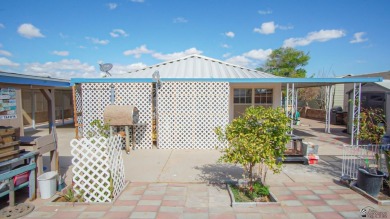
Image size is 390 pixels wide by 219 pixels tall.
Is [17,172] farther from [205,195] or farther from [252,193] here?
[252,193]

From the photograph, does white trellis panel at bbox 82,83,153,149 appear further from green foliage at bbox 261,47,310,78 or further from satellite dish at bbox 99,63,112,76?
green foliage at bbox 261,47,310,78

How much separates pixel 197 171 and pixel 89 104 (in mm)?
4911

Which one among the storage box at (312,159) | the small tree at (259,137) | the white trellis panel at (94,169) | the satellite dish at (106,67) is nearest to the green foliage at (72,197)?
the white trellis panel at (94,169)

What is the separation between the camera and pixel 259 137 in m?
4.10

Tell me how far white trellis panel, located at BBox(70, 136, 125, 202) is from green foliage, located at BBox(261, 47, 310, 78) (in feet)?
87.5

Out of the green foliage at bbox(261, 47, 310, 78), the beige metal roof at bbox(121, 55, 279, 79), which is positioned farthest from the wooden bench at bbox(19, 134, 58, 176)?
the green foliage at bbox(261, 47, 310, 78)

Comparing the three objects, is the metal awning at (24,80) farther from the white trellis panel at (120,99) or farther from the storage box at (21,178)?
the white trellis panel at (120,99)

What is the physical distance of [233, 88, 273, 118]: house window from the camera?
10758 millimetres

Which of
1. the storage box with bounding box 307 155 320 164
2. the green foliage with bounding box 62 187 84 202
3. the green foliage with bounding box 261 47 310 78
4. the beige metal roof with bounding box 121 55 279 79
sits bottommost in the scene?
the green foliage with bounding box 62 187 84 202

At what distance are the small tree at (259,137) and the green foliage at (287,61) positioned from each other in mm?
25397

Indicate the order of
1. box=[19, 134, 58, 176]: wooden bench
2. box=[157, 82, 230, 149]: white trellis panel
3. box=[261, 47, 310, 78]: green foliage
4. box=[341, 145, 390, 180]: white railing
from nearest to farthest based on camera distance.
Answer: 1. box=[19, 134, 58, 176]: wooden bench
2. box=[341, 145, 390, 180]: white railing
3. box=[157, 82, 230, 149]: white trellis panel
4. box=[261, 47, 310, 78]: green foliage

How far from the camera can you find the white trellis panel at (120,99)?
27.8 ft

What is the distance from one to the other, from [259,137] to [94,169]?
300 cm

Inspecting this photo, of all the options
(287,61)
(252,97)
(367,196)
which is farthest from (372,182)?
(287,61)
